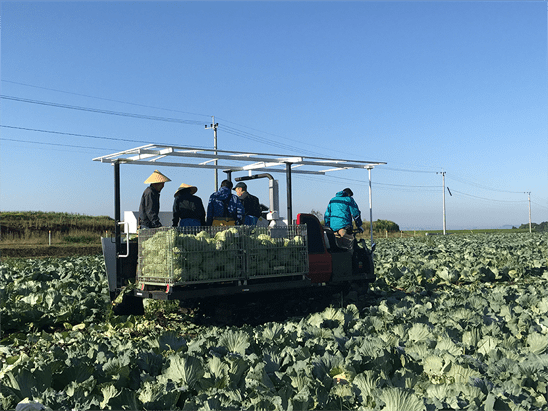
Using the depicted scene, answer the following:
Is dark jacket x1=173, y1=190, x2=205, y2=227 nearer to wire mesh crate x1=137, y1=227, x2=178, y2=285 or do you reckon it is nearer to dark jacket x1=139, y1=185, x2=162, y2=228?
dark jacket x1=139, y1=185, x2=162, y2=228

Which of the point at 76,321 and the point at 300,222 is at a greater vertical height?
the point at 300,222

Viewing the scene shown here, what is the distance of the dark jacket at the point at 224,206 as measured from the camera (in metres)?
7.91

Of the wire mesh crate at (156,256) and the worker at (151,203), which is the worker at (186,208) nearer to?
the worker at (151,203)

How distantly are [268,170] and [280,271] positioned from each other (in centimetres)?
272

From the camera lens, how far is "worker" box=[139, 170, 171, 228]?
763 centimetres

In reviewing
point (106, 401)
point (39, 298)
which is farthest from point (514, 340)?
point (39, 298)

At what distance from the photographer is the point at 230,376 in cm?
359

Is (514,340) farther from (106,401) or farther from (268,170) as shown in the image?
(268,170)

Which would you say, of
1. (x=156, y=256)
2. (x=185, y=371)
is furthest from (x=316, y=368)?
(x=156, y=256)

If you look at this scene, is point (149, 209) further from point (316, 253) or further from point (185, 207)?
point (316, 253)

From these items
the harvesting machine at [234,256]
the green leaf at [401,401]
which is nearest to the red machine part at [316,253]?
the harvesting machine at [234,256]

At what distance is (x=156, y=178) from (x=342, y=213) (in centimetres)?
356

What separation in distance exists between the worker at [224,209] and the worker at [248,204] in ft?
2.56

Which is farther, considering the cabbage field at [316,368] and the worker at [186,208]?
the worker at [186,208]
